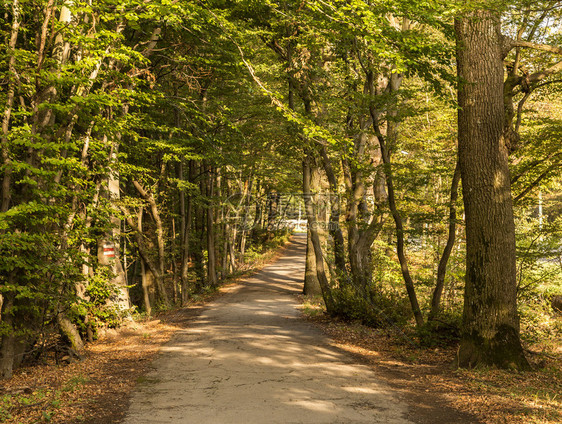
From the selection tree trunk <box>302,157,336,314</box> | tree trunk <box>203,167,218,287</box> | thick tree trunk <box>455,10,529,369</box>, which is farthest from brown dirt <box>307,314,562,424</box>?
tree trunk <box>203,167,218,287</box>

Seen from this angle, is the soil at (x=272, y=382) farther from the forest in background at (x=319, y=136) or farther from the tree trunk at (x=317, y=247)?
the tree trunk at (x=317, y=247)

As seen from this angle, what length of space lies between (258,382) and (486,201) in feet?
15.6

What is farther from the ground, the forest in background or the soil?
the forest in background

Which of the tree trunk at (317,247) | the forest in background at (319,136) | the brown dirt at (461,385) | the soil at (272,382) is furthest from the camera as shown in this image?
the tree trunk at (317,247)

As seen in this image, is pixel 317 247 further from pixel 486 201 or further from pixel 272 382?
pixel 272 382

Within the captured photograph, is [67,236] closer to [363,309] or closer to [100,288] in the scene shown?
[100,288]

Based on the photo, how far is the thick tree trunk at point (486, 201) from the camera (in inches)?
297

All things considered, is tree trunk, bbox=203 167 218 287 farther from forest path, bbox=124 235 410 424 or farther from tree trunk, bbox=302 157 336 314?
forest path, bbox=124 235 410 424

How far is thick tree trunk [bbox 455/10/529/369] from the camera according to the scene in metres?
7.55

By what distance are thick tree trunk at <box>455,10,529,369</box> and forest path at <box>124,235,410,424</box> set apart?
1982mm

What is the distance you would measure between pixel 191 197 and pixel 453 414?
15.6m

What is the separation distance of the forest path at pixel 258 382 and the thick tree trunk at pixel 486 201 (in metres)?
1.98

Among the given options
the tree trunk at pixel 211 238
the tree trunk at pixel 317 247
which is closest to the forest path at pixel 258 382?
Answer: the tree trunk at pixel 317 247

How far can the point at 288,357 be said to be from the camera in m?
8.91
